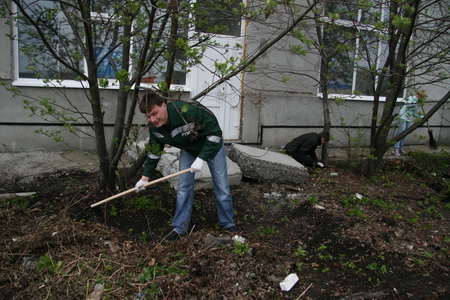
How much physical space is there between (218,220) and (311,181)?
2195mm

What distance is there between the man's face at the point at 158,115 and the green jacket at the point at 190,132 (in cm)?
8

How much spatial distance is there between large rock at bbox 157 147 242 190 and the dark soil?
0.15 m

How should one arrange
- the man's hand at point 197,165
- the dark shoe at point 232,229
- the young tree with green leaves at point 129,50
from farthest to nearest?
1. the dark shoe at point 232,229
2. the man's hand at point 197,165
3. the young tree with green leaves at point 129,50

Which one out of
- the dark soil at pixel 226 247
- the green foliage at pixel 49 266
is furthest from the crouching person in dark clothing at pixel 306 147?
the green foliage at pixel 49 266

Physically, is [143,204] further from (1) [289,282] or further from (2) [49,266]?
(1) [289,282]

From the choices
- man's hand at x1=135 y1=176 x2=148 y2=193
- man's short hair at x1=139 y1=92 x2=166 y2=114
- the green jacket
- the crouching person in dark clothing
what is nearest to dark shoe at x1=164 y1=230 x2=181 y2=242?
man's hand at x1=135 y1=176 x2=148 y2=193

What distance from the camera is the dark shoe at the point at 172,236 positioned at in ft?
11.9

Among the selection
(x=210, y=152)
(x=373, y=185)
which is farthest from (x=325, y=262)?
(x=373, y=185)

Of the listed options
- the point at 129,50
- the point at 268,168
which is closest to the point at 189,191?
the point at 129,50

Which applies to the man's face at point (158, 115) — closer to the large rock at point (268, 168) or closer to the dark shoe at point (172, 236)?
the dark shoe at point (172, 236)

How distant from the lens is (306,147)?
6.44m

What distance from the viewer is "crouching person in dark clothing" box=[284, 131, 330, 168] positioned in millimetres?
6398

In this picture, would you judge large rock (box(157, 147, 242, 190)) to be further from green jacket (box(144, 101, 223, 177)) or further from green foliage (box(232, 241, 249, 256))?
green foliage (box(232, 241, 249, 256))

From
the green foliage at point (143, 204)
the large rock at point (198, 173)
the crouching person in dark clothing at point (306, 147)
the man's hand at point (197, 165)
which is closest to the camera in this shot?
the man's hand at point (197, 165)
